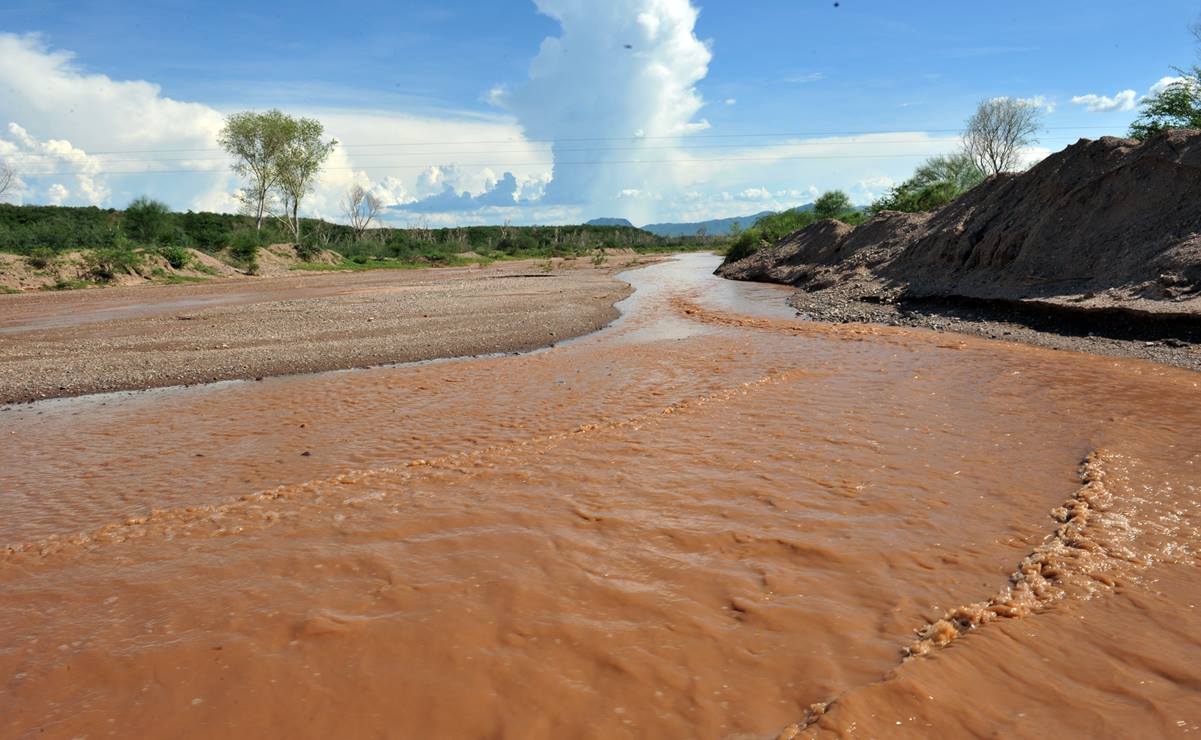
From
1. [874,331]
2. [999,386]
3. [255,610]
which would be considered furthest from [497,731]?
[874,331]

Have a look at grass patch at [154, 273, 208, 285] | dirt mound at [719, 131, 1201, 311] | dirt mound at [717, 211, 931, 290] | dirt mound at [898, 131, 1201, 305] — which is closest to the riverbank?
grass patch at [154, 273, 208, 285]

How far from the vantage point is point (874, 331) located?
1272 centimetres

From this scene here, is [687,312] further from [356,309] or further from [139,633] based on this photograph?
[139,633]

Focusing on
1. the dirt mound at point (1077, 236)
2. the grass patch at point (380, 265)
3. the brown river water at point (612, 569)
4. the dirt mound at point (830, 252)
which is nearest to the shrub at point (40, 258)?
the grass patch at point (380, 265)

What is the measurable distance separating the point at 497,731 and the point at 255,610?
5.58ft

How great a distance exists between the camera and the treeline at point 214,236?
1195 inches

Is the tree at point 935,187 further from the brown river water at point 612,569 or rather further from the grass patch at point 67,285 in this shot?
the grass patch at point 67,285

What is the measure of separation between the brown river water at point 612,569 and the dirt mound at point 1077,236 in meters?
5.32

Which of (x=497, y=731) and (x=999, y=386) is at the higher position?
(x=999, y=386)

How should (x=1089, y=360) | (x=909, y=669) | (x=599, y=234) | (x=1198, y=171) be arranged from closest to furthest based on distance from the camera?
(x=909, y=669)
(x=1089, y=360)
(x=1198, y=171)
(x=599, y=234)

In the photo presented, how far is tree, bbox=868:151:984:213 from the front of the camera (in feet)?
104

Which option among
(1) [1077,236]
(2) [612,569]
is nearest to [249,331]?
(2) [612,569]

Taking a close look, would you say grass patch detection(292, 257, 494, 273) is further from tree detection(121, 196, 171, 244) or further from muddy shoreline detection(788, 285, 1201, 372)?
muddy shoreline detection(788, 285, 1201, 372)

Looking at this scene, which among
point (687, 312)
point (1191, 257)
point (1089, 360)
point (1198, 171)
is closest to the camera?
point (1089, 360)
